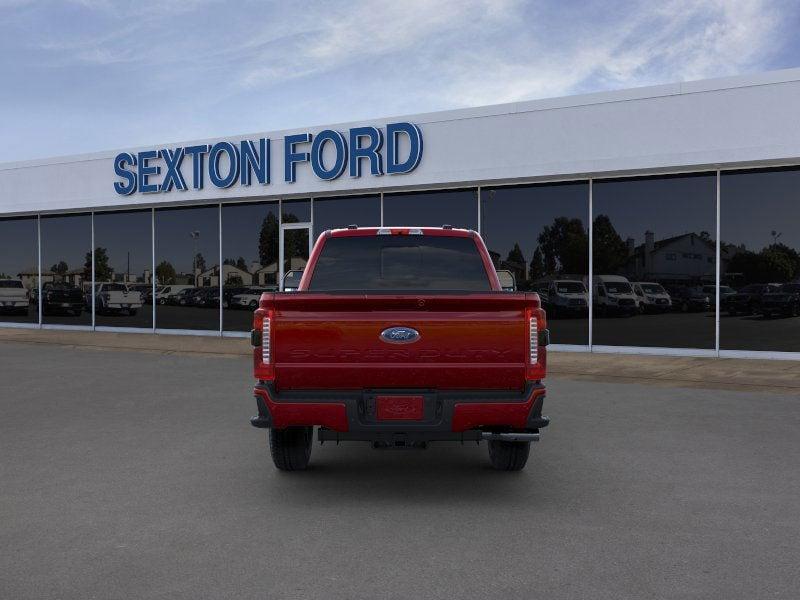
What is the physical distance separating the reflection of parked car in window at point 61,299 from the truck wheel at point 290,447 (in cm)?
1938

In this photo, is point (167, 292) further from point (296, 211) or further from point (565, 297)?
point (565, 297)

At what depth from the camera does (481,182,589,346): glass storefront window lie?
15922mm

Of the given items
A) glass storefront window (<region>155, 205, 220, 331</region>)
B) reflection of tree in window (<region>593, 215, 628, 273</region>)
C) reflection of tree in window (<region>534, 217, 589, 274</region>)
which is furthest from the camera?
glass storefront window (<region>155, 205, 220, 331</region>)

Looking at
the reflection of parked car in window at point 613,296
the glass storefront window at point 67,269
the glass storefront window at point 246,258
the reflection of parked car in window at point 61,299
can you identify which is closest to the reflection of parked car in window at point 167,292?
the glass storefront window at point 246,258

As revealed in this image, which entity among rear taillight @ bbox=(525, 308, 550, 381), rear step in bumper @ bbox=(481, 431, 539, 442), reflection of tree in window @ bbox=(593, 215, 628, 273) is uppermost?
reflection of tree in window @ bbox=(593, 215, 628, 273)

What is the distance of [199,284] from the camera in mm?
20766

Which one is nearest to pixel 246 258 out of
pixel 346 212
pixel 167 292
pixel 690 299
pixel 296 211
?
pixel 296 211

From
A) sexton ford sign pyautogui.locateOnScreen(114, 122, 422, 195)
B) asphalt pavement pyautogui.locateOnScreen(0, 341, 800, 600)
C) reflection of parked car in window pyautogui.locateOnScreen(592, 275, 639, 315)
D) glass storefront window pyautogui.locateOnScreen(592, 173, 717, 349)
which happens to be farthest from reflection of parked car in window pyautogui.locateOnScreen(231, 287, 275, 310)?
asphalt pavement pyautogui.locateOnScreen(0, 341, 800, 600)

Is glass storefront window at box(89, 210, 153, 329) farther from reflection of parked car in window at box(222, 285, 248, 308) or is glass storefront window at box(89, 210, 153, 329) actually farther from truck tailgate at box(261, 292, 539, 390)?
truck tailgate at box(261, 292, 539, 390)

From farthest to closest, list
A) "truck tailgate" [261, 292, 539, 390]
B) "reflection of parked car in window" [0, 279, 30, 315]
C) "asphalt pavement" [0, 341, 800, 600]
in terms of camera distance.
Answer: "reflection of parked car in window" [0, 279, 30, 315]
"truck tailgate" [261, 292, 539, 390]
"asphalt pavement" [0, 341, 800, 600]

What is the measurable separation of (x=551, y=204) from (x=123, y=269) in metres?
12.9

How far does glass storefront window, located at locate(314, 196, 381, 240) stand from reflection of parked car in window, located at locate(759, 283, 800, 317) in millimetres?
8518

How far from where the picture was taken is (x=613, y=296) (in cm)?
1568

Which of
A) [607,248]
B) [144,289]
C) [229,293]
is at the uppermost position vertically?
[607,248]
